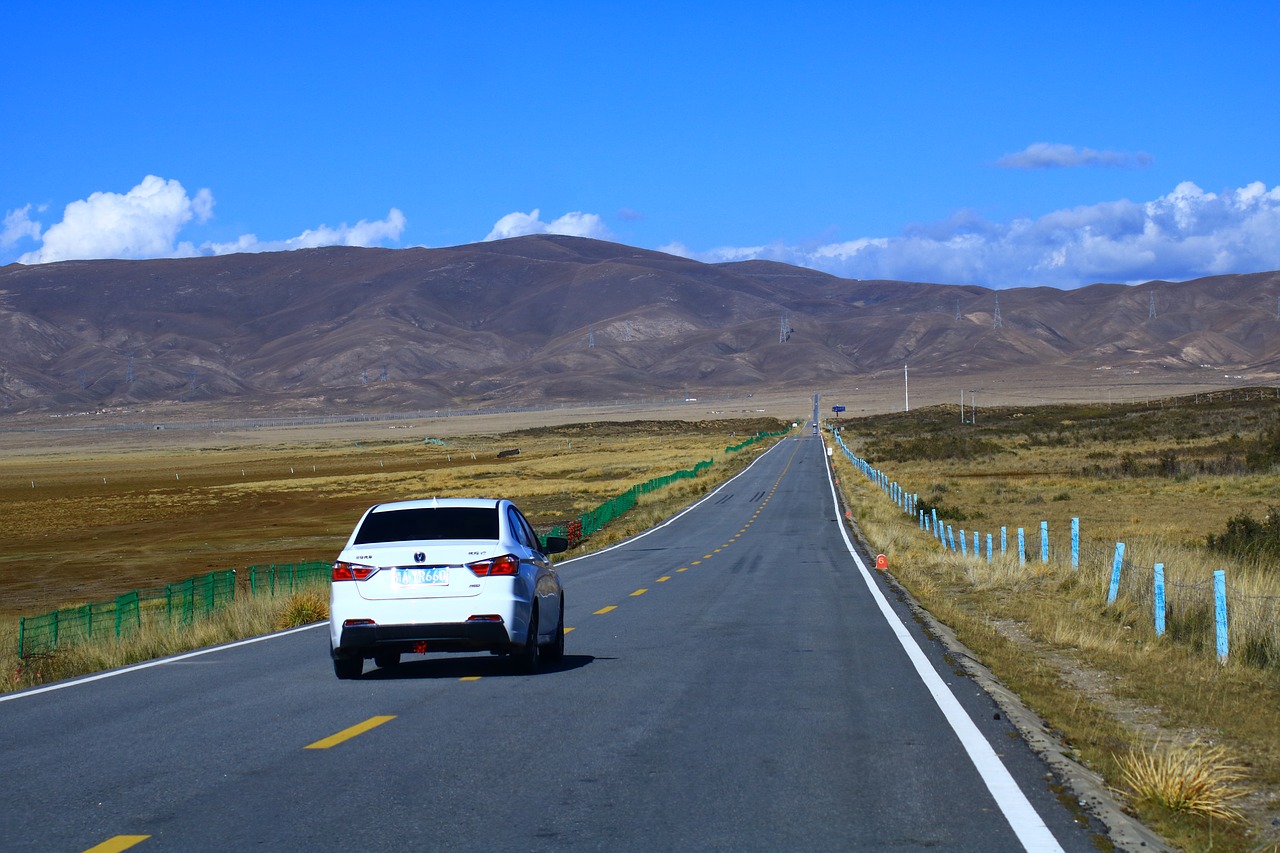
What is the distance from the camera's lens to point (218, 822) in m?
7.16

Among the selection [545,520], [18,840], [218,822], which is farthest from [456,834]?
[545,520]

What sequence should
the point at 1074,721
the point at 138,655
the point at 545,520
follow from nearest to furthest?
the point at 1074,721 → the point at 138,655 → the point at 545,520

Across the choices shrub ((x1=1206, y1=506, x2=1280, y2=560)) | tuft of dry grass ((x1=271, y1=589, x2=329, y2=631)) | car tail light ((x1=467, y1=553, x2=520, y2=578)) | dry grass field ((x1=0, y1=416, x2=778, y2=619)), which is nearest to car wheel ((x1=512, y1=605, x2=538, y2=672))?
car tail light ((x1=467, y1=553, x2=520, y2=578))

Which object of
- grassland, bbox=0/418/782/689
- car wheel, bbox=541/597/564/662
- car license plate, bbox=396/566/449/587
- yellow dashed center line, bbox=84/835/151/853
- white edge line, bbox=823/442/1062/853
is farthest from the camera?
grassland, bbox=0/418/782/689

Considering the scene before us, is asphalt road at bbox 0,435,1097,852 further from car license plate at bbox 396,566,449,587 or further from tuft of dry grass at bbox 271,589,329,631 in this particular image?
tuft of dry grass at bbox 271,589,329,631

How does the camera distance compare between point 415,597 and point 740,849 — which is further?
point 415,597

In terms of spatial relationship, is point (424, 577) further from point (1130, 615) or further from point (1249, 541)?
point (1249, 541)

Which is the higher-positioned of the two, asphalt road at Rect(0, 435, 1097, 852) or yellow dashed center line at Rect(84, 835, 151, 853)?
yellow dashed center line at Rect(84, 835, 151, 853)

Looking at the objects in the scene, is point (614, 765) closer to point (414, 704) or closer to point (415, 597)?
point (414, 704)

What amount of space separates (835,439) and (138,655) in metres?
115

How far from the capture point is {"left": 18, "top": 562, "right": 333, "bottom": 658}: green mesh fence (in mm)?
19078

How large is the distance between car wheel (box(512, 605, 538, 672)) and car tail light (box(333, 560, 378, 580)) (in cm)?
146

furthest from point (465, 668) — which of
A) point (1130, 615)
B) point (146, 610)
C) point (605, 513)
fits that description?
point (605, 513)

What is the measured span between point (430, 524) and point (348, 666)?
149cm
